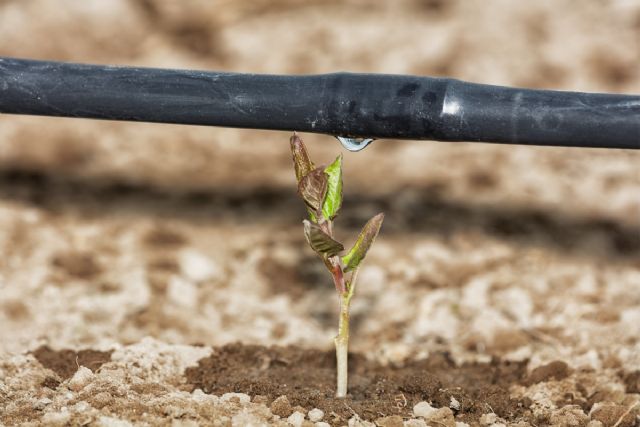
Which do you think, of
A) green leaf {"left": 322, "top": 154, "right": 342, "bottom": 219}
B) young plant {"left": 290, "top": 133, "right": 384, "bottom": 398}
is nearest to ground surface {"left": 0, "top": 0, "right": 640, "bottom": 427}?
young plant {"left": 290, "top": 133, "right": 384, "bottom": 398}

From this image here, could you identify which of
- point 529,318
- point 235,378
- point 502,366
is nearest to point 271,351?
point 235,378

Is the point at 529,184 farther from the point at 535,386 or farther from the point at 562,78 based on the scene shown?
the point at 535,386

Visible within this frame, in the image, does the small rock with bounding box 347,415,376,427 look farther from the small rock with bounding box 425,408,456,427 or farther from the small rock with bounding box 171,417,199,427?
the small rock with bounding box 171,417,199,427

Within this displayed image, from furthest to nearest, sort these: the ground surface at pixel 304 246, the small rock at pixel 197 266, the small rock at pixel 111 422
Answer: the small rock at pixel 197 266
the ground surface at pixel 304 246
the small rock at pixel 111 422

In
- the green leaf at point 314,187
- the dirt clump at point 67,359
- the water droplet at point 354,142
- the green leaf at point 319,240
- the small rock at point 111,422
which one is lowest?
the small rock at point 111,422

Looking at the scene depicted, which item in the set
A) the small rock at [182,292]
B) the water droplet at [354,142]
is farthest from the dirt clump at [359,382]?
the water droplet at [354,142]

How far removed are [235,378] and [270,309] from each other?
50cm

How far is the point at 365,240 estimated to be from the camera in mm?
1604

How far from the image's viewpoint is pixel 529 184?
281 cm

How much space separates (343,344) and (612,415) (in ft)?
1.59

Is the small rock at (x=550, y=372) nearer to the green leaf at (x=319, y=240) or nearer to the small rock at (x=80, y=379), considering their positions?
the green leaf at (x=319, y=240)

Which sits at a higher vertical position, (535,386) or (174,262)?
(174,262)

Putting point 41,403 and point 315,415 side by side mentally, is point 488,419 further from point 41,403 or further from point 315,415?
point 41,403

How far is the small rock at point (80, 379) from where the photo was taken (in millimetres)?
1677
